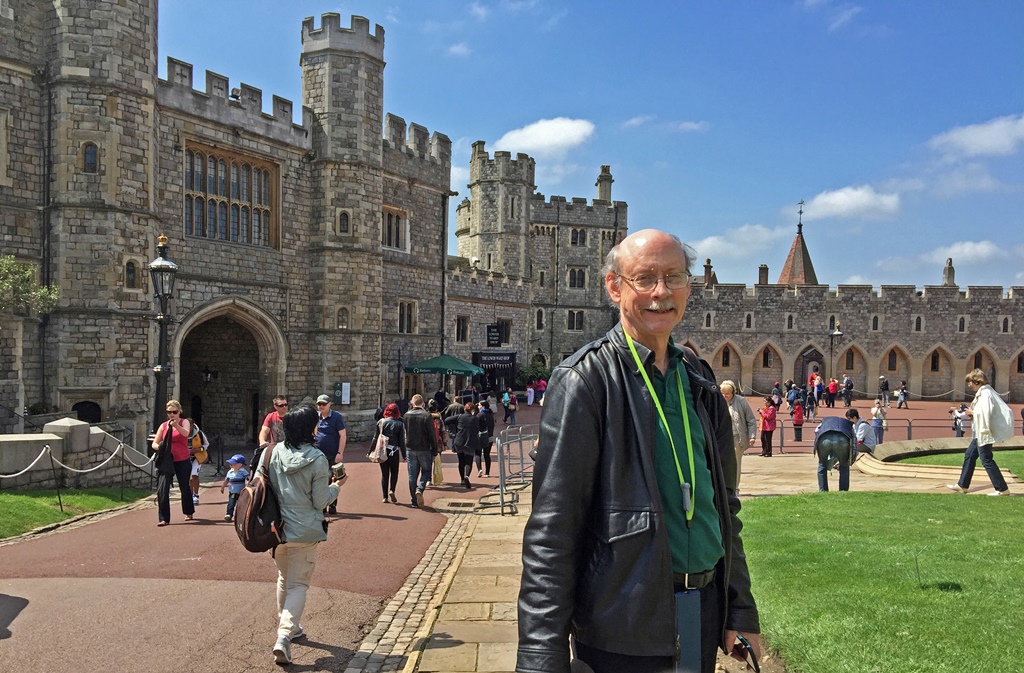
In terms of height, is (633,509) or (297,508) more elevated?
(633,509)

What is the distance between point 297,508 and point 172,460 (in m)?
4.93

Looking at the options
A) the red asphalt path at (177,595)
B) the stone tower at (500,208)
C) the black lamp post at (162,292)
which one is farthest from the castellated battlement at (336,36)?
the stone tower at (500,208)

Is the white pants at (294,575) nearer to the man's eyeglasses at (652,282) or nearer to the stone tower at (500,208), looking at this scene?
the man's eyeglasses at (652,282)

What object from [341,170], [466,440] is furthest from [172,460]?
[341,170]

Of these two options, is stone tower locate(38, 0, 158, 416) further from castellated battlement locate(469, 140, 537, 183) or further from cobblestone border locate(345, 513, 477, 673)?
castellated battlement locate(469, 140, 537, 183)

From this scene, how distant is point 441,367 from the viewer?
23.8 metres

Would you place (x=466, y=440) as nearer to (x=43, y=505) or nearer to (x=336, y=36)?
(x=43, y=505)

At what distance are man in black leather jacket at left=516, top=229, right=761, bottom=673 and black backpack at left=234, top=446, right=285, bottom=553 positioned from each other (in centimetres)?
316

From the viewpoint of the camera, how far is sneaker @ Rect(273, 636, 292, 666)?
4.74 m

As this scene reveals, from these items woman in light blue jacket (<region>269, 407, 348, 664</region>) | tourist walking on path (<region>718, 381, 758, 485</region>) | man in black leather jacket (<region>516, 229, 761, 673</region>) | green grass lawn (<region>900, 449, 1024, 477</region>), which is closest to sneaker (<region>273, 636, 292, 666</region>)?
woman in light blue jacket (<region>269, 407, 348, 664</region>)

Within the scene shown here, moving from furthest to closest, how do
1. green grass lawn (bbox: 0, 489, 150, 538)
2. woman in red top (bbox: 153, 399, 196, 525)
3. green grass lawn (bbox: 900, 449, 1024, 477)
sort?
1. green grass lawn (bbox: 900, 449, 1024, 477)
2. woman in red top (bbox: 153, 399, 196, 525)
3. green grass lawn (bbox: 0, 489, 150, 538)

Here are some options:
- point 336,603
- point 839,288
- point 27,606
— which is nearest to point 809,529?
point 336,603

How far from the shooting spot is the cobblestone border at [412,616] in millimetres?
4859

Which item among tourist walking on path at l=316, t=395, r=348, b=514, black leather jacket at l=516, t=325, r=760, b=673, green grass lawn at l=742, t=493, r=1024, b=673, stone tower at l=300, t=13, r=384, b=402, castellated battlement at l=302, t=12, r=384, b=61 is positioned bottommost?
green grass lawn at l=742, t=493, r=1024, b=673
